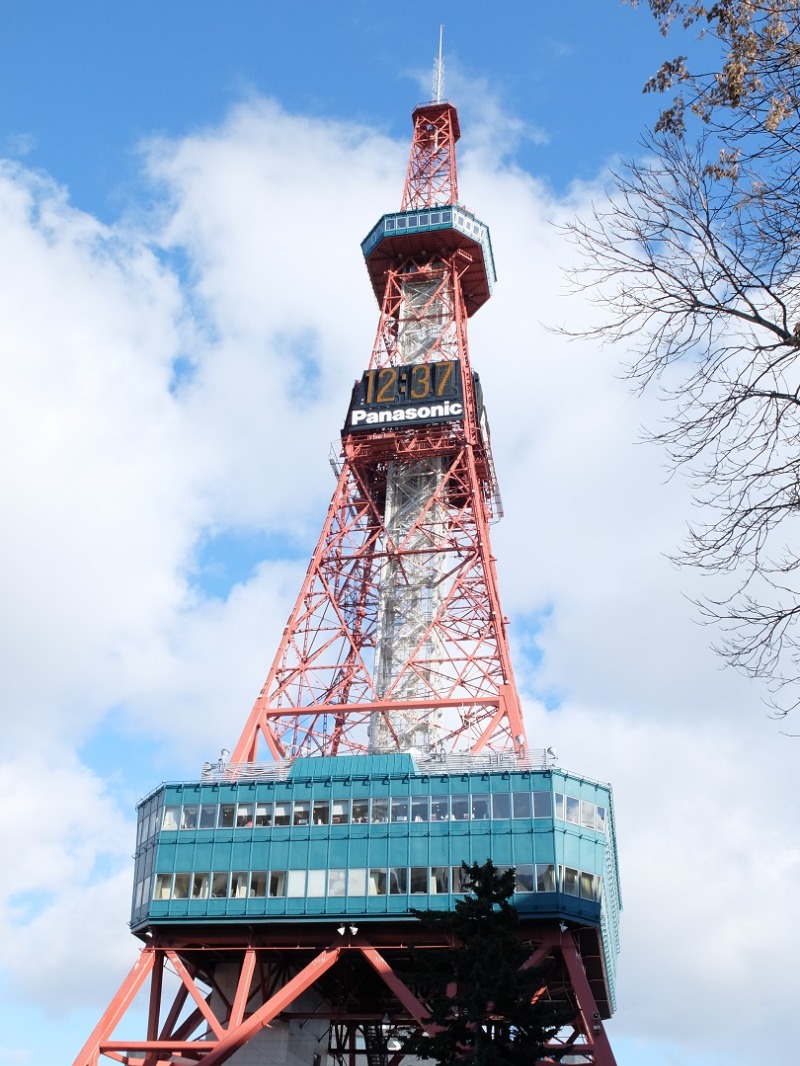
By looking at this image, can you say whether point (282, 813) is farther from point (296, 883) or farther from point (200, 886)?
point (200, 886)

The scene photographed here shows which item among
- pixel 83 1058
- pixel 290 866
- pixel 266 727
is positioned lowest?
pixel 83 1058

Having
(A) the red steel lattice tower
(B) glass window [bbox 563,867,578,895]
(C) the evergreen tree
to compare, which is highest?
(A) the red steel lattice tower

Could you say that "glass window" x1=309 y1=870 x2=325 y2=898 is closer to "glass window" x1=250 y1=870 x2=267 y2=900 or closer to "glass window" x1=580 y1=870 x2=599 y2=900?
"glass window" x1=250 y1=870 x2=267 y2=900

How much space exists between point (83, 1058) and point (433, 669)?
28.1 meters

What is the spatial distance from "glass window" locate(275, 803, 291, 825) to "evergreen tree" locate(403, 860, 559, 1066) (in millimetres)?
18361

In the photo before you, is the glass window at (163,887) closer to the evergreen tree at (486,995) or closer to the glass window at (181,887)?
the glass window at (181,887)

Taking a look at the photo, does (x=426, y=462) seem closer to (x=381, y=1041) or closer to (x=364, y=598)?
(x=364, y=598)

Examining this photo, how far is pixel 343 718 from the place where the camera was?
2758 inches

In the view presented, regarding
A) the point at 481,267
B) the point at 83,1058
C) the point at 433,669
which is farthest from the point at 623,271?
the point at 481,267

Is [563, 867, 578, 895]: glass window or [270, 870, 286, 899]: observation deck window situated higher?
[270, 870, 286, 899]: observation deck window

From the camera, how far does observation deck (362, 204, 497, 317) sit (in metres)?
89.9

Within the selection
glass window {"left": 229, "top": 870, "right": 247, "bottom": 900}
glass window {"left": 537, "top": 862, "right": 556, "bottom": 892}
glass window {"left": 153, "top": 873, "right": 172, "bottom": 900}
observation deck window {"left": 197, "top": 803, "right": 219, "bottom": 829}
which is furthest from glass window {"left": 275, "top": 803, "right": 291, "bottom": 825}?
glass window {"left": 537, "top": 862, "right": 556, "bottom": 892}

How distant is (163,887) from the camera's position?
57.5 metres

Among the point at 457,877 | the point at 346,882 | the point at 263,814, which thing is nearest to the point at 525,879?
the point at 457,877
